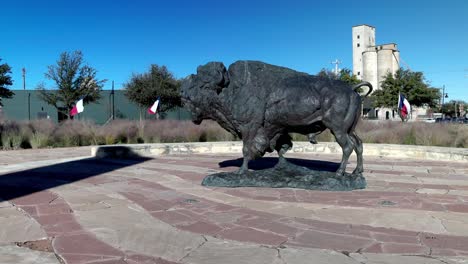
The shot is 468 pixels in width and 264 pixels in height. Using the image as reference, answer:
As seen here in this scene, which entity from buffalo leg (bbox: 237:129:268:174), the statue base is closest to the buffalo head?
buffalo leg (bbox: 237:129:268:174)

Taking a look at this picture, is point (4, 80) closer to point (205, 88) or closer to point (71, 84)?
point (71, 84)

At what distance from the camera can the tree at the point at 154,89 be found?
32.0 meters

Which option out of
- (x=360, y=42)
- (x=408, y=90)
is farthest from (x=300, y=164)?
(x=360, y=42)

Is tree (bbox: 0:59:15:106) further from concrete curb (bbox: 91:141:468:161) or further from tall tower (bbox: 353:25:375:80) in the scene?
tall tower (bbox: 353:25:375:80)

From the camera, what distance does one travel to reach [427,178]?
23.0 ft

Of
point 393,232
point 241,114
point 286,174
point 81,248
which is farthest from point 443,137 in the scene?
point 81,248

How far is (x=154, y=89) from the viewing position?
3181 cm

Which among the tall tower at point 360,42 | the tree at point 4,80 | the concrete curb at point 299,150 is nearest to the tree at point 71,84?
the tree at point 4,80

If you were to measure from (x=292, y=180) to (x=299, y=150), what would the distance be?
5.53m

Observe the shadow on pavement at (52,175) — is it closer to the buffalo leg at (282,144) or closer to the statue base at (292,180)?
the statue base at (292,180)

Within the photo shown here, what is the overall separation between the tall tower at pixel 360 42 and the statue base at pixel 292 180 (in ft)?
283

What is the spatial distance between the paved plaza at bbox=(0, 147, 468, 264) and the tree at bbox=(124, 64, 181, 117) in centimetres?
2521

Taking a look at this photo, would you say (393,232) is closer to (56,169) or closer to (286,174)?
(286,174)

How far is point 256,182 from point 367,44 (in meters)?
91.6
